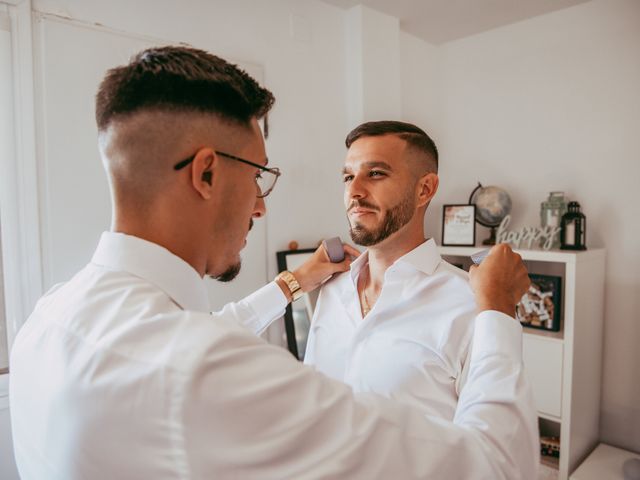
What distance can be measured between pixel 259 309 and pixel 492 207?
1997 millimetres

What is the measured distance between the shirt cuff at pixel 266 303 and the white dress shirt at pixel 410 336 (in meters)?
0.19

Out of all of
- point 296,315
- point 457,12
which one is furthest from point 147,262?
point 457,12

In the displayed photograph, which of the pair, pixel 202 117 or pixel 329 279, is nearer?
pixel 202 117

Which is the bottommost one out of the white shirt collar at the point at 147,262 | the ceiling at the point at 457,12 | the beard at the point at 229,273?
the beard at the point at 229,273

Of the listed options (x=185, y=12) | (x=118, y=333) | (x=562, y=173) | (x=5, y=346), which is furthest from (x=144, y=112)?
(x=562, y=173)

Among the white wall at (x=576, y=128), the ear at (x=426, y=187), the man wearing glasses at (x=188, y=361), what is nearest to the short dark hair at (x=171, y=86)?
the man wearing glasses at (x=188, y=361)

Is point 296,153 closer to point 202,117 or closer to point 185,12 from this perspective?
point 185,12

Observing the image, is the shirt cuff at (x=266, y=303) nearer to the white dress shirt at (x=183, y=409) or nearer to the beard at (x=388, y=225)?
the beard at (x=388, y=225)

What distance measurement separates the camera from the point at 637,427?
2646 mm

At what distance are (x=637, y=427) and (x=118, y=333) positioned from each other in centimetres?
310

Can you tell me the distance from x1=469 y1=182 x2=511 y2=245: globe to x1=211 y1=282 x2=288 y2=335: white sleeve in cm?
190

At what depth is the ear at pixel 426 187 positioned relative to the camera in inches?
59.2

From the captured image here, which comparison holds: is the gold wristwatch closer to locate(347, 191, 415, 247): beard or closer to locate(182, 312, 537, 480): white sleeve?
locate(347, 191, 415, 247): beard

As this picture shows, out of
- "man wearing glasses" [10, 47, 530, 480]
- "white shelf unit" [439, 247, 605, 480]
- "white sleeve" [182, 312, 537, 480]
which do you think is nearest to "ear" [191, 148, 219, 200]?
"man wearing glasses" [10, 47, 530, 480]
